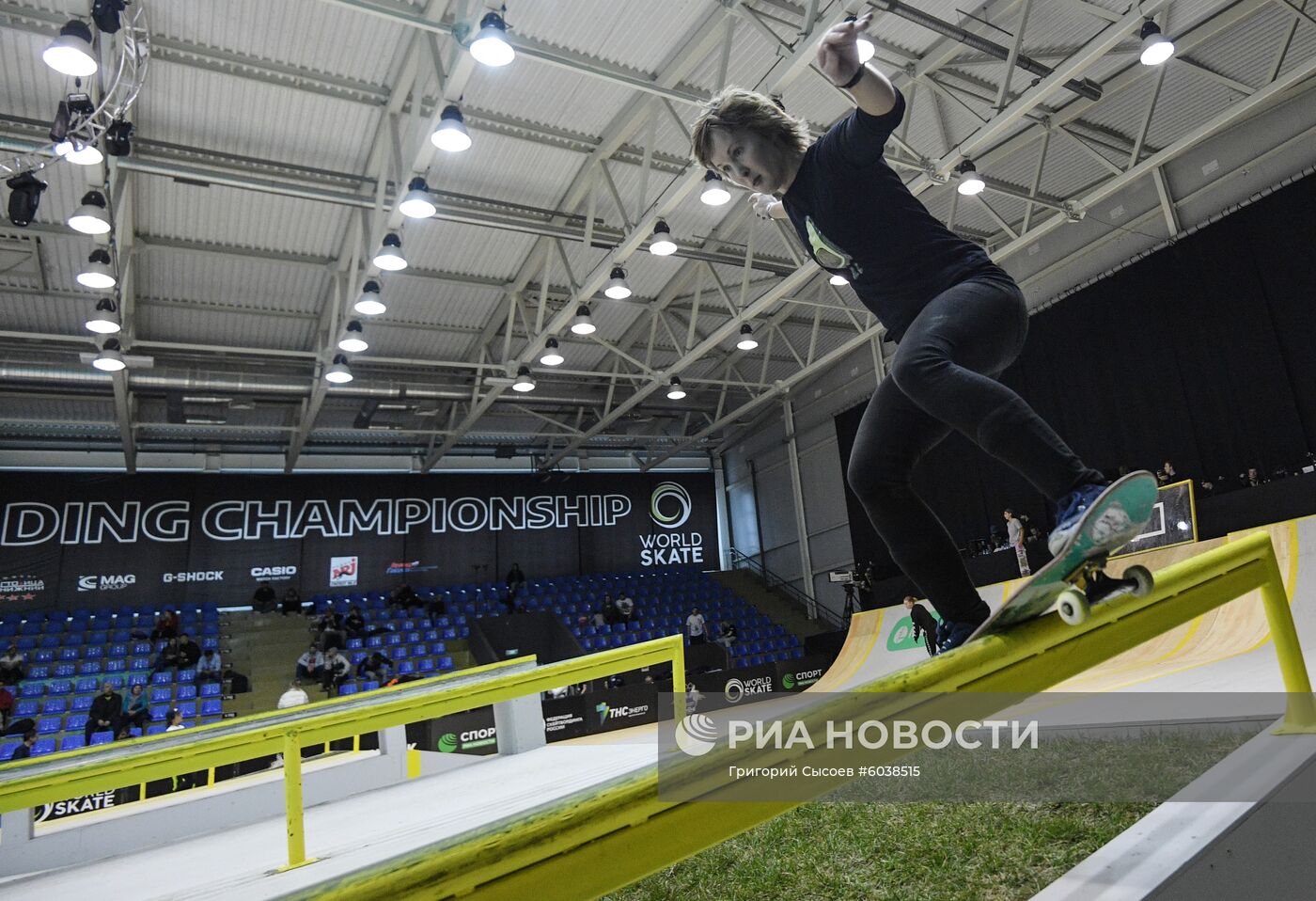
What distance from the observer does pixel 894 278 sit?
6.18 ft

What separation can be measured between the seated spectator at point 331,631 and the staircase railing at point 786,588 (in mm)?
10412

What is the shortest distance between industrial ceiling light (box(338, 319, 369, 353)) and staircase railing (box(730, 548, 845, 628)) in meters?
11.6

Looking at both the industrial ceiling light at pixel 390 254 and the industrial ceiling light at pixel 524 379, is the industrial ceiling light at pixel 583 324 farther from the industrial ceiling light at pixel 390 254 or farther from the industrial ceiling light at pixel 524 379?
the industrial ceiling light at pixel 390 254

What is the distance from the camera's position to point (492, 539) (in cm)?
2014

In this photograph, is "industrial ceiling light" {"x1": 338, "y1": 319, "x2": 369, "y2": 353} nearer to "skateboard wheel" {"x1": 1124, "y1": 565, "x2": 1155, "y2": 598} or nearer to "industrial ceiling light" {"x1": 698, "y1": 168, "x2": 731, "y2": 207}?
"industrial ceiling light" {"x1": 698, "y1": 168, "x2": 731, "y2": 207}

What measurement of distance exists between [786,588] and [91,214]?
17.0m

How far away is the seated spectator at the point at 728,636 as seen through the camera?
53.0ft

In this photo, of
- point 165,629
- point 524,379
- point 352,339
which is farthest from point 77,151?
point 165,629

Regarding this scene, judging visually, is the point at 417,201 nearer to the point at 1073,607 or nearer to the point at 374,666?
the point at 1073,607

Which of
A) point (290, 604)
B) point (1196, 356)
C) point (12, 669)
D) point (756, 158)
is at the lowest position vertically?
point (12, 669)

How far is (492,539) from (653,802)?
64.7 feet

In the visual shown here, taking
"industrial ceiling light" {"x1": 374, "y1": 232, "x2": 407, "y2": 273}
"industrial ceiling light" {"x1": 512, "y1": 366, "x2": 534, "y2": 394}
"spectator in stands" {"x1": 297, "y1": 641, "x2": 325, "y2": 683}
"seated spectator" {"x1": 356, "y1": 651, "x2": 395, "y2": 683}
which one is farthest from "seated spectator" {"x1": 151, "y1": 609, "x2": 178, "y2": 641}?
"industrial ceiling light" {"x1": 374, "y1": 232, "x2": 407, "y2": 273}

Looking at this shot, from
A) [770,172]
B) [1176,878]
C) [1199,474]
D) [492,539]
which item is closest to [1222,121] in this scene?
[1199,474]

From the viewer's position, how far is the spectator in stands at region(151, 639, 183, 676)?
1265 cm
